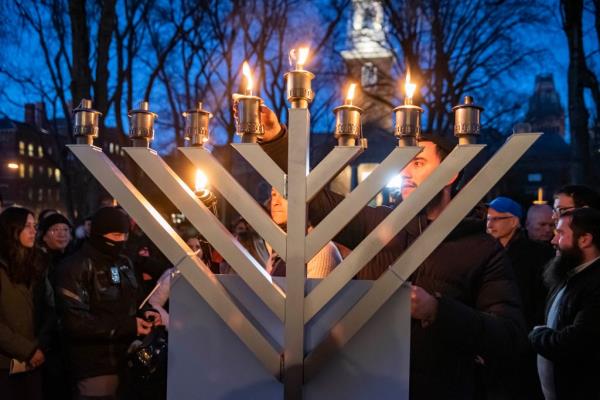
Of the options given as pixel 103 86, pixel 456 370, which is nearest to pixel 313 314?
pixel 456 370

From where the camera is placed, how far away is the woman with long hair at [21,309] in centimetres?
369

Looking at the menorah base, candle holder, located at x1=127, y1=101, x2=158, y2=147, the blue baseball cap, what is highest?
candle holder, located at x1=127, y1=101, x2=158, y2=147

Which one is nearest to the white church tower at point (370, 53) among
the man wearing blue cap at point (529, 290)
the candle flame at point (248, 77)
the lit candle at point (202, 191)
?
the man wearing blue cap at point (529, 290)

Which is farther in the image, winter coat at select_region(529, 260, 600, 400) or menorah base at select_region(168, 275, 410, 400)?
winter coat at select_region(529, 260, 600, 400)

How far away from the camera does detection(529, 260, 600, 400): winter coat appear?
3.21 m

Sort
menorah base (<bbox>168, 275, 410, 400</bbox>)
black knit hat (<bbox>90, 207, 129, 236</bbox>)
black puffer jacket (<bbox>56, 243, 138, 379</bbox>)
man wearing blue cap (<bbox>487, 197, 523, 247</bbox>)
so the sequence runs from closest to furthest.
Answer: menorah base (<bbox>168, 275, 410, 400</bbox>) → black puffer jacket (<bbox>56, 243, 138, 379</bbox>) → black knit hat (<bbox>90, 207, 129, 236</bbox>) → man wearing blue cap (<bbox>487, 197, 523, 247</bbox>)

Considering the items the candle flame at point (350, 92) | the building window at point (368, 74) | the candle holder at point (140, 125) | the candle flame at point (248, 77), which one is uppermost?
the building window at point (368, 74)

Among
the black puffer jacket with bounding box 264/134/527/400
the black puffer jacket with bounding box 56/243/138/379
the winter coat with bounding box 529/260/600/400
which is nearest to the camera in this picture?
the black puffer jacket with bounding box 264/134/527/400

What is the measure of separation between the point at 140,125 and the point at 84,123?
194 millimetres

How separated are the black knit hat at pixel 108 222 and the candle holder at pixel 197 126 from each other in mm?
2401

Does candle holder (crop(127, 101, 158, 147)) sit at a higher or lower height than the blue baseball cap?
higher

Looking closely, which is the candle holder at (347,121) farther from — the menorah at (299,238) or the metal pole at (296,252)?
the metal pole at (296,252)

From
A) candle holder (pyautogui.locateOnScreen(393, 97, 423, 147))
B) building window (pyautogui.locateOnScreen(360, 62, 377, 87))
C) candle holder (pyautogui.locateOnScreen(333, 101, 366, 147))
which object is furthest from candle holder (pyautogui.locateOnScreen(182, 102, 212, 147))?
building window (pyautogui.locateOnScreen(360, 62, 377, 87))

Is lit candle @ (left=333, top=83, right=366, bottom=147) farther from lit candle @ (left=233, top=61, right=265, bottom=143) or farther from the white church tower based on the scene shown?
the white church tower
